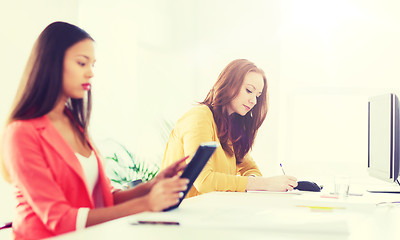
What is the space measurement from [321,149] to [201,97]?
1.30 meters

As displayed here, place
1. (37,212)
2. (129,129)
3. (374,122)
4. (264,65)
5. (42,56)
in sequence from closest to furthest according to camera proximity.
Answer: (37,212) < (42,56) < (374,122) < (264,65) < (129,129)

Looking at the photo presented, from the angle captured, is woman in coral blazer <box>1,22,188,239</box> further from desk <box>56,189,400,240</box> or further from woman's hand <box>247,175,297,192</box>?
woman's hand <box>247,175,297,192</box>

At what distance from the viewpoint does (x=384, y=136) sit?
102 inches

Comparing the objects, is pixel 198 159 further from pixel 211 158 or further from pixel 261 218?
pixel 211 158

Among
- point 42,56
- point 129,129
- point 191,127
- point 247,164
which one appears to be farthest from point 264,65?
point 42,56

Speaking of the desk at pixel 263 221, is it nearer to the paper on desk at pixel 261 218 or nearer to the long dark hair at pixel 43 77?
the paper on desk at pixel 261 218

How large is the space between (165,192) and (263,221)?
0.32 m

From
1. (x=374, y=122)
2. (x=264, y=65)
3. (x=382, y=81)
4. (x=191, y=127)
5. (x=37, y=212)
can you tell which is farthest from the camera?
(x=264, y=65)

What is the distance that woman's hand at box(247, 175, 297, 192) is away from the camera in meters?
2.48

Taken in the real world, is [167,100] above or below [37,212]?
above

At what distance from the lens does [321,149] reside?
15.4ft

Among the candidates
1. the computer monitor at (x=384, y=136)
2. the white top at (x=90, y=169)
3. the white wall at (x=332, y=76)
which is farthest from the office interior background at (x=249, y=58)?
the white top at (x=90, y=169)

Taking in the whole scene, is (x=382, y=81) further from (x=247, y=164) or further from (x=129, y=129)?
(x=129, y=129)

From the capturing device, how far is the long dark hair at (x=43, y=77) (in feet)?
5.16
